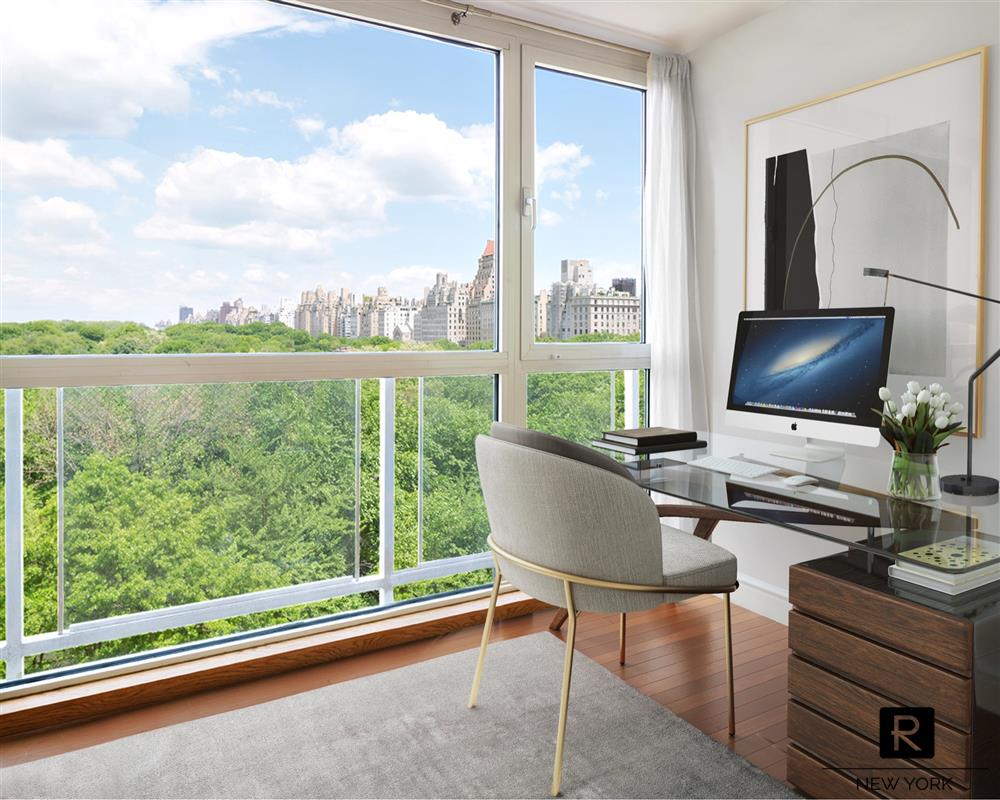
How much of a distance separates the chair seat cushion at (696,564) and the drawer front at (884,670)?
243mm

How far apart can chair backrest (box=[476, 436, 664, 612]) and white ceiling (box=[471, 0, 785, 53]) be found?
184 centimetres

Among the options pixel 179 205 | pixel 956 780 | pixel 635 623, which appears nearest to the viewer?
pixel 956 780

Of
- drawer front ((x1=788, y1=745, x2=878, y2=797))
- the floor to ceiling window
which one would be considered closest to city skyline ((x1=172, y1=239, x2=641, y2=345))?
the floor to ceiling window

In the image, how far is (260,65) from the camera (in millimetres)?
2537

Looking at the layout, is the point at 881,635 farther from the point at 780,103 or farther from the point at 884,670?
the point at 780,103

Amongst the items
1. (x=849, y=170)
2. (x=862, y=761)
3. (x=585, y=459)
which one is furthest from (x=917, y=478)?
(x=849, y=170)

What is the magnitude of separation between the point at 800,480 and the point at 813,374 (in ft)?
1.43

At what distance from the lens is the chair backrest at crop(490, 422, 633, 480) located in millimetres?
2064

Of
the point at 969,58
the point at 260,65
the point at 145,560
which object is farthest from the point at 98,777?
the point at 969,58

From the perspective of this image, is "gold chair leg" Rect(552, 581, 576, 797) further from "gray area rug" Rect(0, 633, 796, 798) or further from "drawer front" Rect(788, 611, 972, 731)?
"drawer front" Rect(788, 611, 972, 731)

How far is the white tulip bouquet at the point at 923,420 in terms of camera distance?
75.0 inches

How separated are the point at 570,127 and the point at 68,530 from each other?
244cm

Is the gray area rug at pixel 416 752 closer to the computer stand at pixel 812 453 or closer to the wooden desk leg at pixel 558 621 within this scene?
the wooden desk leg at pixel 558 621

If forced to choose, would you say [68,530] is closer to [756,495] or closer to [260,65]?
[260,65]
